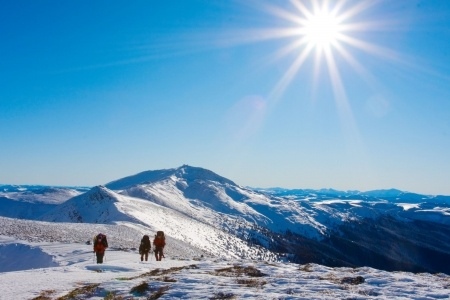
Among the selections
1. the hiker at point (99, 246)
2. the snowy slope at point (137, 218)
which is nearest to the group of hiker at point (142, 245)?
the hiker at point (99, 246)

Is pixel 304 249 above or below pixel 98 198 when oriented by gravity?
below

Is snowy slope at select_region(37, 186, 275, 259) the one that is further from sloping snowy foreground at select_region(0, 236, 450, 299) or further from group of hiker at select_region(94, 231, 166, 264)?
sloping snowy foreground at select_region(0, 236, 450, 299)

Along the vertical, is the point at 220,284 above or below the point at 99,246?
below

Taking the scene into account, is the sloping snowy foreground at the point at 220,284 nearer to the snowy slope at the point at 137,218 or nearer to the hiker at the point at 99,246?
the hiker at the point at 99,246

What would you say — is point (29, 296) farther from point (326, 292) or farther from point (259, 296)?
point (326, 292)

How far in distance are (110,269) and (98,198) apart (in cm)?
12156

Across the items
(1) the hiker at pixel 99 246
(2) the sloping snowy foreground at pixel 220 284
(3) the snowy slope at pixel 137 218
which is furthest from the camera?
(3) the snowy slope at pixel 137 218

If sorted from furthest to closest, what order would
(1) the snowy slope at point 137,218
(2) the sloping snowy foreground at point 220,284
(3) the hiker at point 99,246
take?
(1) the snowy slope at point 137,218 → (3) the hiker at point 99,246 → (2) the sloping snowy foreground at point 220,284

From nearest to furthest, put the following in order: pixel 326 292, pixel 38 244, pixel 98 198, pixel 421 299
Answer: pixel 421 299 → pixel 326 292 → pixel 38 244 → pixel 98 198

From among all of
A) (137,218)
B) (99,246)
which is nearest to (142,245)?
(99,246)

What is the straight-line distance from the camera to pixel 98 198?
5340 inches

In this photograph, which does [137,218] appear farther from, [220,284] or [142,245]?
[220,284]

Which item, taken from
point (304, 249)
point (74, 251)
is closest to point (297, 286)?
point (74, 251)

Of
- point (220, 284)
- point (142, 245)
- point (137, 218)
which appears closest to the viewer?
point (220, 284)
